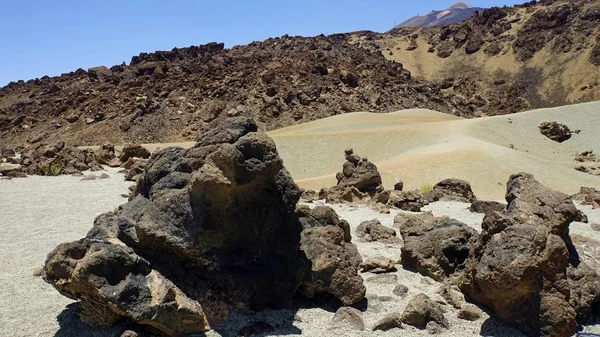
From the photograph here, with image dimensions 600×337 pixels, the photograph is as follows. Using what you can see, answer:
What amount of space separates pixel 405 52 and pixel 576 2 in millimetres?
21541

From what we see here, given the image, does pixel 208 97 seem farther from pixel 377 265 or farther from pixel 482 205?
pixel 377 265

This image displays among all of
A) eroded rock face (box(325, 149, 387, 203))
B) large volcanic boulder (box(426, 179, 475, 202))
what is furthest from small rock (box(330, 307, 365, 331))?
large volcanic boulder (box(426, 179, 475, 202))

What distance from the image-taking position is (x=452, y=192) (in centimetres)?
1524

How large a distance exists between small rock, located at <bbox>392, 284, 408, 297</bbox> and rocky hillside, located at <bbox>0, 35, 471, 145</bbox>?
27.8m

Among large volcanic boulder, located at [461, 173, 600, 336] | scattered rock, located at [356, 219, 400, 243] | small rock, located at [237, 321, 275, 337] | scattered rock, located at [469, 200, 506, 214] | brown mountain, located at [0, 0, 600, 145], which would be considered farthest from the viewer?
brown mountain, located at [0, 0, 600, 145]

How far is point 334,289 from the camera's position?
6.59 m

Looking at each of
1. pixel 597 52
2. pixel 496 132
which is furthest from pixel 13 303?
pixel 597 52

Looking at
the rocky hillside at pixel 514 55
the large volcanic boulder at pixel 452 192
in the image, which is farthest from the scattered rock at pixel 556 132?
the rocky hillside at pixel 514 55

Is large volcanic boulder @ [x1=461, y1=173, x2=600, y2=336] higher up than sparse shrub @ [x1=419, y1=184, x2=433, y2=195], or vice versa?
large volcanic boulder @ [x1=461, y1=173, x2=600, y2=336]

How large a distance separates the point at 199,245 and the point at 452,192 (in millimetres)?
10899

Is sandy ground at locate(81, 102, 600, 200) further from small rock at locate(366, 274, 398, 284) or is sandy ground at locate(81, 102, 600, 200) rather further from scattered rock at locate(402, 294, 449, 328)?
scattered rock at locate(402, 294, 449, 328)

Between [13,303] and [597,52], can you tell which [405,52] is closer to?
[597,52]

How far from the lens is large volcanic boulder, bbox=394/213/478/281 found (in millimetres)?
7609

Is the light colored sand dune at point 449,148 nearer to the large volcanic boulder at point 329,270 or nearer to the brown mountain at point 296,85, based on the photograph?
the brown mountain at point 296,85
